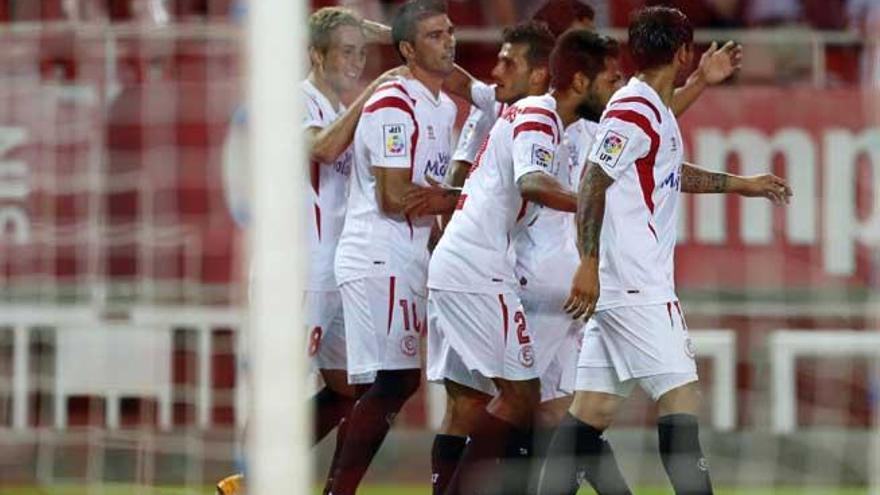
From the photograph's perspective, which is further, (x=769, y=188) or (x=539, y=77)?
(x=539, y=77)

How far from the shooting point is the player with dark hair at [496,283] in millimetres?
6961

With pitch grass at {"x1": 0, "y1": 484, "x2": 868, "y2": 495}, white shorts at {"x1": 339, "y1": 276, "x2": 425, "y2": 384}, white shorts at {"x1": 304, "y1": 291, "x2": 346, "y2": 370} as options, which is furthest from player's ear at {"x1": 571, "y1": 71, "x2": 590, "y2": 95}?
pitch grass at {"x1": 0, "y1": 484, "x2": 868, "y2": 495}

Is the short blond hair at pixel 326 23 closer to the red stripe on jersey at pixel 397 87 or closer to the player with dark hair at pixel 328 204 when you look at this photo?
the player with dark hair at pixel 328 204

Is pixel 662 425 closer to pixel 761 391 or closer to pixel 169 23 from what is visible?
pixel 169 23

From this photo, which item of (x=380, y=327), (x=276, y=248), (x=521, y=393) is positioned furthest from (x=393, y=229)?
(x=276, y=248)

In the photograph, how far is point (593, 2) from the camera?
9695mm

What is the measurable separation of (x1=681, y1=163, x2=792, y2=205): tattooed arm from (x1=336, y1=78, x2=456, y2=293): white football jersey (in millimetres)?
873

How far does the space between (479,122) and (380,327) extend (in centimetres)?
82

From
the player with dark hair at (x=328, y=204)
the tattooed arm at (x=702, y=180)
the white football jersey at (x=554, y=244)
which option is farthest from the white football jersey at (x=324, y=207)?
the tattooed arm at (x=702, y=180)

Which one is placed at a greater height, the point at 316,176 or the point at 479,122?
the point at 479,122

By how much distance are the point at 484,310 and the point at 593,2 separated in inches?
118

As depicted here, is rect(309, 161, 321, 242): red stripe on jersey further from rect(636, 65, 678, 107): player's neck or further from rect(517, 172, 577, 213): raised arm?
rect(636, 65, 678, 107): player's neck

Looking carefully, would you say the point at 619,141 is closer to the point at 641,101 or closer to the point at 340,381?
the point at 641,101

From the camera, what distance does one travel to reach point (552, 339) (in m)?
7.25
